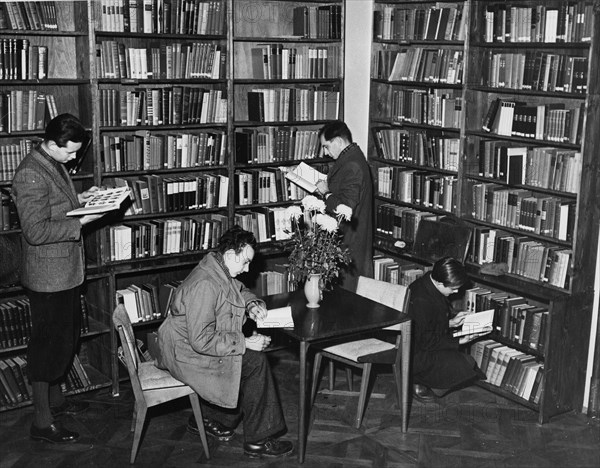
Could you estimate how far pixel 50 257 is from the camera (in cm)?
491

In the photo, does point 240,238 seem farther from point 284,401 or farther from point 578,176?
point 578,176

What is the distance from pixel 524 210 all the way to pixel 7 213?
3543mm

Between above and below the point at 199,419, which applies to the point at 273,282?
above

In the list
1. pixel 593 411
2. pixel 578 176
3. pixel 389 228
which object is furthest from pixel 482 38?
pixel 593 411

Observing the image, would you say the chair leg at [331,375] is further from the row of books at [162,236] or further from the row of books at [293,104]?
the row of books at [293,104]

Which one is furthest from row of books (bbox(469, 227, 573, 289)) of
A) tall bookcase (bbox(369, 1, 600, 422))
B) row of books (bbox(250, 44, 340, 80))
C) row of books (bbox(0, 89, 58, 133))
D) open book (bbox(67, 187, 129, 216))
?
row of books (bbox(0, 89, 58, 133))

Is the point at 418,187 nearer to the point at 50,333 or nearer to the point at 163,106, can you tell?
the point at 163,106

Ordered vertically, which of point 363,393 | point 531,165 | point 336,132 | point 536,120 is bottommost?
point 363,393

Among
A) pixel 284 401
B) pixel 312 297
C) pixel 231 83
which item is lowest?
pixel 284 401

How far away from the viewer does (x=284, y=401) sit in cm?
557

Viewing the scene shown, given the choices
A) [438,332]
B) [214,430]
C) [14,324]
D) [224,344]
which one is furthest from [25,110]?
[438,332]

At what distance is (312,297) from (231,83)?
1991 mm

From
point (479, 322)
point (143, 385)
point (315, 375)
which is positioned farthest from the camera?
point (315, 375)

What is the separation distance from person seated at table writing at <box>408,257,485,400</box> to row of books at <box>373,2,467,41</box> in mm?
1826
